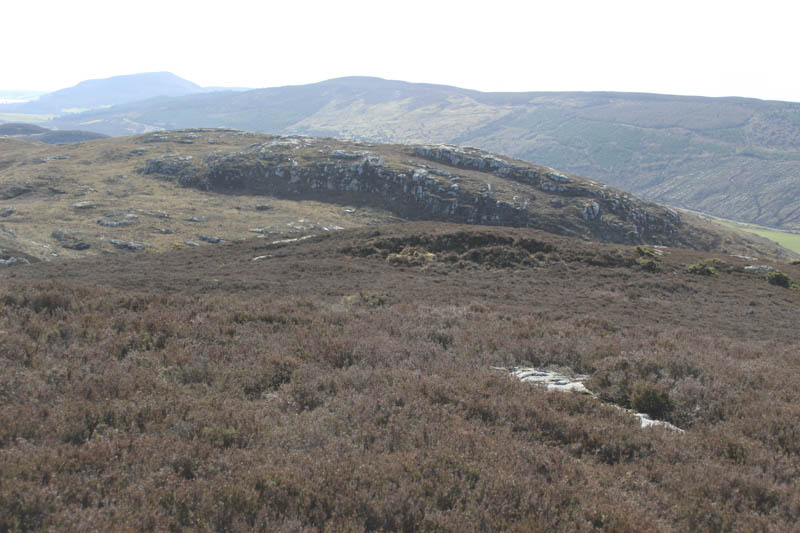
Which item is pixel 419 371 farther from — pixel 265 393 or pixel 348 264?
pixel 348 264

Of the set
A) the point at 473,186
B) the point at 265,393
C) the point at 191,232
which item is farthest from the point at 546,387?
the point at 473,186

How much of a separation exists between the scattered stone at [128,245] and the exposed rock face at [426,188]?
1561 inches

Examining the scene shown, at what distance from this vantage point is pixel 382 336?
1081 centimetres

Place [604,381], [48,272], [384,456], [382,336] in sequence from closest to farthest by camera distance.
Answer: [384,456] → [604,381] → [382,336] → [48,272]

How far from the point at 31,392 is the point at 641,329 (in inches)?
639

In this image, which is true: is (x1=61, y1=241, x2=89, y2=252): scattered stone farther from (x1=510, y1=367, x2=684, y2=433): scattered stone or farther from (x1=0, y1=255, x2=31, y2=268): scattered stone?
(x1=510, y1=367, x2=684, y2=433): scattered stone

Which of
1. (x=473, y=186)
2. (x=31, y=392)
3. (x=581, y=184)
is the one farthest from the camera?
(x=581, y=184)

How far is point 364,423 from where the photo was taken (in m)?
5.93

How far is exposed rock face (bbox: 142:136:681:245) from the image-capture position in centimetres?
8525

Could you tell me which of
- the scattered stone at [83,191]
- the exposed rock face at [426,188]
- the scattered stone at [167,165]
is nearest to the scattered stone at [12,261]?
the scattered stone at [83,191]

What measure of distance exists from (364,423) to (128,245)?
59.4m

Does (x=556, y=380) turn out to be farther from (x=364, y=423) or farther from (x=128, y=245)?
(x=128, y=245)

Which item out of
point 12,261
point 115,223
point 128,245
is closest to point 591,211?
point 128,245

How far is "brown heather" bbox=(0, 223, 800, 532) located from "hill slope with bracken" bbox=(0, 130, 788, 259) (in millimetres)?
54398
